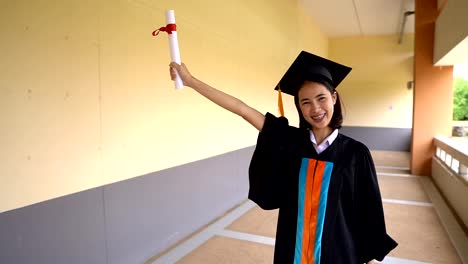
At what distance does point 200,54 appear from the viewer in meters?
3.27

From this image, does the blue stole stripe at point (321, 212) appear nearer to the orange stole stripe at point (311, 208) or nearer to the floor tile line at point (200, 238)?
the orange stole stripe at point (311, 208)

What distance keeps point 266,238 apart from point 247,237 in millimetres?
186

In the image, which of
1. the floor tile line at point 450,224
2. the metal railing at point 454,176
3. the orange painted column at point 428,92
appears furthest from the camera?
the orange painted column at point 428,92

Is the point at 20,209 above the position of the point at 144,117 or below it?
below

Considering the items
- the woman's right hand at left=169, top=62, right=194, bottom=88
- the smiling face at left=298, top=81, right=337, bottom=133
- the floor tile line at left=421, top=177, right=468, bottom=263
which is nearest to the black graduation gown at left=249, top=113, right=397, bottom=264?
the smiling face at left=298, top=81, right=337, bottom=133

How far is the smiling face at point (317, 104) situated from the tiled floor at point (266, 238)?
184 cm

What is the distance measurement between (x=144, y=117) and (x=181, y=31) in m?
0.95

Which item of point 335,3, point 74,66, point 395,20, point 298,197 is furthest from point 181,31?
point 395,20

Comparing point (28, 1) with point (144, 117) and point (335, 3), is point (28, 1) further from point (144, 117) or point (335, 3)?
point (335, 3)

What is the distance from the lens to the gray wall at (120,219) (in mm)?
1692

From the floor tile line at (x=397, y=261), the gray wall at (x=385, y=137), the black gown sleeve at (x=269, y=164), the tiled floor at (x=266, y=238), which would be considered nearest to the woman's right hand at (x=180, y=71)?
the black gown sleeve at (x=269, y=164)

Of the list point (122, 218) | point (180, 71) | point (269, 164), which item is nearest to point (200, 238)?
point (122, 218)

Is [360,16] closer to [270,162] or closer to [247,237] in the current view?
[247,237]

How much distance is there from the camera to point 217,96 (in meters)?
1.27
